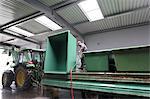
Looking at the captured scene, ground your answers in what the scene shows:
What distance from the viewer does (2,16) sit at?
17.3ft

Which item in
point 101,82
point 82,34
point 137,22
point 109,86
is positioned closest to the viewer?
point 109,86

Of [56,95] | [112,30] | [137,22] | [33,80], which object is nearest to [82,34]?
[112,30]

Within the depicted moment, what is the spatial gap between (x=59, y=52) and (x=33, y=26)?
3.44 m

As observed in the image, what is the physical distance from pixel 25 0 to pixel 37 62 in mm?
2317

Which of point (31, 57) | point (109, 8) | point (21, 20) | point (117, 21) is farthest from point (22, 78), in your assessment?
point (117, 21)

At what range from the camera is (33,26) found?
21.2ft

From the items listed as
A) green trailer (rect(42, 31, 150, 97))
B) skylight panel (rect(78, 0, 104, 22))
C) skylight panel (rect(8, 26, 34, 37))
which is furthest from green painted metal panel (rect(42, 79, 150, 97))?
skylight panel (rect(8, 26, 34, 37))

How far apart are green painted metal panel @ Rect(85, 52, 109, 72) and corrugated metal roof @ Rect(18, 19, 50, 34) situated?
13.5 feet

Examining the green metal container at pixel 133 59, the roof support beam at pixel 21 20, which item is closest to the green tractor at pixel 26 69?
the roof support beam at pixel 21 20

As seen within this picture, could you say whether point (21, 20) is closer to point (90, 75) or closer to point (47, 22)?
point (47, 22)

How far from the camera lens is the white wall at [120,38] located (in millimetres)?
6215

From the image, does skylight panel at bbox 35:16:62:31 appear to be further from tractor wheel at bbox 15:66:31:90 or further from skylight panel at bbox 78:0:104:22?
tractor wheel at bbox 15:66:31:90

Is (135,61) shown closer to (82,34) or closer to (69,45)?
(69,45)

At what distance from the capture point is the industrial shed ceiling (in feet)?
14.5
